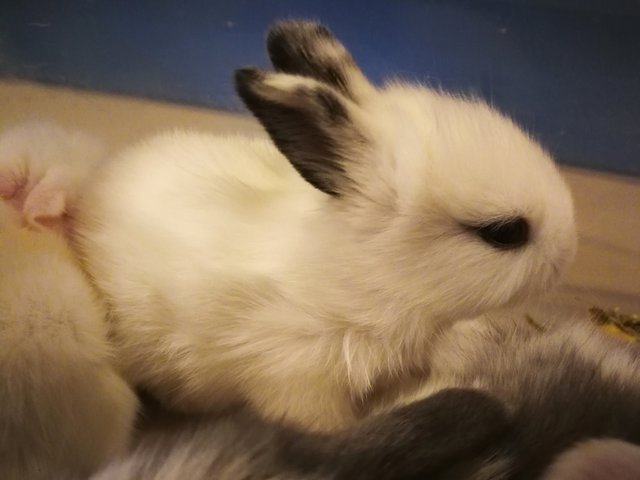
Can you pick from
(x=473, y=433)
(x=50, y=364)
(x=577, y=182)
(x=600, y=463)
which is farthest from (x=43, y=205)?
(x=577, y=182)

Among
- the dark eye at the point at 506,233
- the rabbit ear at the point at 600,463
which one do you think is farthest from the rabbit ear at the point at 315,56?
the rabbit ear at the point at 600,463

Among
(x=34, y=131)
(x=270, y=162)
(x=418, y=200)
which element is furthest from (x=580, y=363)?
(x=34, y=131)

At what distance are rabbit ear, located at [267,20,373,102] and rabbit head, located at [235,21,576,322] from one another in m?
0.07

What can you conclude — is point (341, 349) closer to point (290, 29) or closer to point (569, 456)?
point (569, 456)

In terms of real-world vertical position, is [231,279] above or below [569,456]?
above

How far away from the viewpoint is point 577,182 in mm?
1800

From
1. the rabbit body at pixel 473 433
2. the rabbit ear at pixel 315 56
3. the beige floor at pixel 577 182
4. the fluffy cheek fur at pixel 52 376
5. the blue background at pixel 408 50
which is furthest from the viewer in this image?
the blue background at pixel 408 50

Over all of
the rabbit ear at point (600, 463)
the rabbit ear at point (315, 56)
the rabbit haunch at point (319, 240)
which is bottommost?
the rabbit ear at point (600, 463)

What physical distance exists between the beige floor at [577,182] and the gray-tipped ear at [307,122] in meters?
0.54

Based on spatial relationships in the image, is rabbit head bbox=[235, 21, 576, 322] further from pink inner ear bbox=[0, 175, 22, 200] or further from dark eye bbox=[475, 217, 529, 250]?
pink inner ear bbox=[0, 175, 22, 200]

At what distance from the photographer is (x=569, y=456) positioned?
0.92 m

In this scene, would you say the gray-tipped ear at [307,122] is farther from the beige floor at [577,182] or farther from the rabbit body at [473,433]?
the beige floor at [577,182]

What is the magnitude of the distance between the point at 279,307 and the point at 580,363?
421 millimetres

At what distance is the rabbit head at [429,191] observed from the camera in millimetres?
1006
